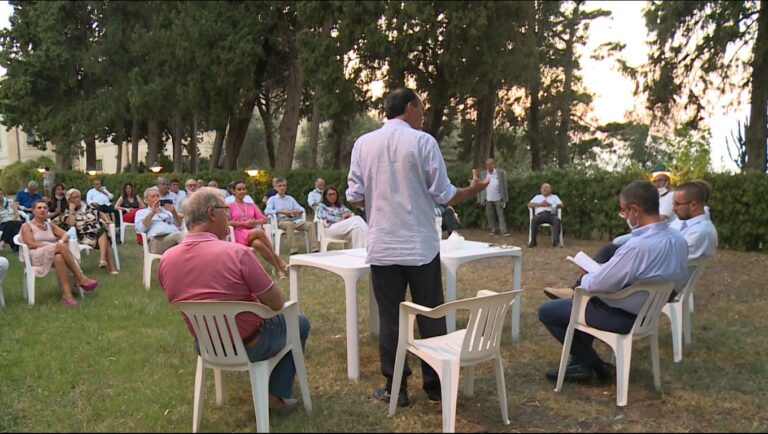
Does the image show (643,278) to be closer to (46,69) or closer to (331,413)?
(331,413)

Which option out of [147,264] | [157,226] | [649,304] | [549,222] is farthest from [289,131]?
[649,304]

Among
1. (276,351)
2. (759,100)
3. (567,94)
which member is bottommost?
(276,351)

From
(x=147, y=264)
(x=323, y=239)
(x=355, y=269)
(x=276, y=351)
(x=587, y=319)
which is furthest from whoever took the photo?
(x=323, y=239)

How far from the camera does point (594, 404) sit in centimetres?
319

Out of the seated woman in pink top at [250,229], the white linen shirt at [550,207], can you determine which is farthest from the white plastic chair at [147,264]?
the white linen shirt at [550,207]

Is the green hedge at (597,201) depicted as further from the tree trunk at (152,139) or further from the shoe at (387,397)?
the tree trunk at (152,139)

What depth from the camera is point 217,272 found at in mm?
2652

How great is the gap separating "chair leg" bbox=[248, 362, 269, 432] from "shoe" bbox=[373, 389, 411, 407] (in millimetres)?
738

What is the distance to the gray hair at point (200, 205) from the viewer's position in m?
2.71

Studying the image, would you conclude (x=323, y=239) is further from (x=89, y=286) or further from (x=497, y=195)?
(x=497, y=195)

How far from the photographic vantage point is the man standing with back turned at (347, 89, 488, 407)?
292cm

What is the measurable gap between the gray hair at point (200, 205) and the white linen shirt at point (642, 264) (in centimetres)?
210

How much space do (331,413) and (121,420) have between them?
3.45 feet

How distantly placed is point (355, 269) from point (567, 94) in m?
23.5
